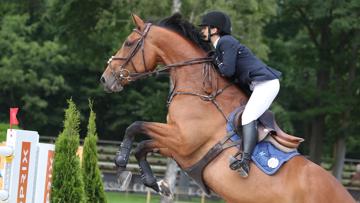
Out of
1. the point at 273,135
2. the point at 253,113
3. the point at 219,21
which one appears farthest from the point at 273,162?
the point at 219,21

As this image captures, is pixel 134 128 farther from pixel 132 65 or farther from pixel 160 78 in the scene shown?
pixel 160 78

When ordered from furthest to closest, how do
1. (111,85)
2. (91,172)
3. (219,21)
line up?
(91,172) → (111,85) → (219,21)

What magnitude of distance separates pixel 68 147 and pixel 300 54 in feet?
74.4

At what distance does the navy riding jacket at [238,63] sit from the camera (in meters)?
7.26

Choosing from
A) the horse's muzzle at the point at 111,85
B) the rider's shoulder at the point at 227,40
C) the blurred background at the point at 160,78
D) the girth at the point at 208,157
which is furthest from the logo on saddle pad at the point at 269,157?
the blurred background at the point at 160,78

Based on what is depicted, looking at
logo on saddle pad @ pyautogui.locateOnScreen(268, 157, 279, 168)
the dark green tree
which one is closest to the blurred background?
the dark green tree

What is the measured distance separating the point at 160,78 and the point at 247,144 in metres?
30.9

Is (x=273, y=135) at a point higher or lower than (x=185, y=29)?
lower

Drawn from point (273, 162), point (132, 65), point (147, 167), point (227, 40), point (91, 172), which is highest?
point (227, 40)

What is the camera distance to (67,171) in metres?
8.97

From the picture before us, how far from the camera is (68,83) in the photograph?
125 feet

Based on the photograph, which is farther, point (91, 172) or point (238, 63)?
point (91, 172)

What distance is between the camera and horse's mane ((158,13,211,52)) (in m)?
7.81

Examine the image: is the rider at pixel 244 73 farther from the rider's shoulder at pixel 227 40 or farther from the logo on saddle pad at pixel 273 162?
the logo on saddle pad at pixel 273 162
